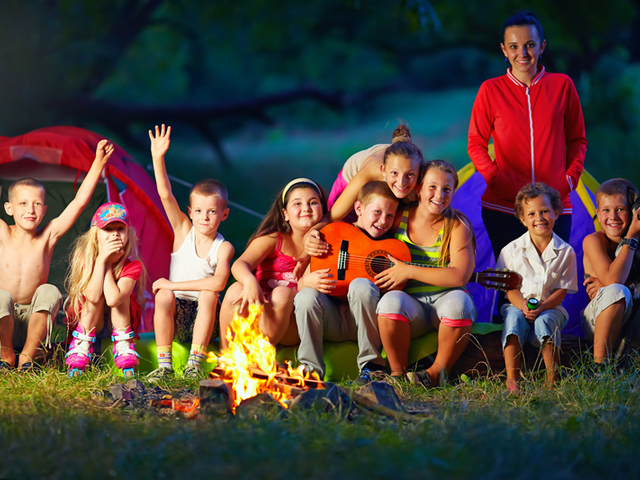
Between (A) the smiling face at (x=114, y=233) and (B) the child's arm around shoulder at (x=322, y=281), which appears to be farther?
(A) the smiling face at (x=114, y=233)

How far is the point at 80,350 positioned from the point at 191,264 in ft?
2.47

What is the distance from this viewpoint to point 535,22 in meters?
3.92

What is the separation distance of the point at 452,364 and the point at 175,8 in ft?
30.9

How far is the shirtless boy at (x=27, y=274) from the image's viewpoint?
368 centimetres

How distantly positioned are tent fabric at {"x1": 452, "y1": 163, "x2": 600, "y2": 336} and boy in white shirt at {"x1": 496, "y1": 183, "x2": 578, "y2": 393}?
3.05 ft

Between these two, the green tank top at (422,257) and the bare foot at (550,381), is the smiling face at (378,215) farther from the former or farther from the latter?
the bare foot at (550,381)

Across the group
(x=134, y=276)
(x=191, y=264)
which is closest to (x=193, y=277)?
(x=191, y=264)

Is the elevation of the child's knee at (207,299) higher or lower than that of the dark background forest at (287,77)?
lower

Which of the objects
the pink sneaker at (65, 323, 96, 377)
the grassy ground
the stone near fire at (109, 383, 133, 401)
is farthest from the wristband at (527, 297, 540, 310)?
the pink sneaker at (65, 323, 96, 377)

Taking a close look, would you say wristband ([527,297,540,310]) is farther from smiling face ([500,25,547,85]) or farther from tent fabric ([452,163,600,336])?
smiling face ([500,25,547,85])

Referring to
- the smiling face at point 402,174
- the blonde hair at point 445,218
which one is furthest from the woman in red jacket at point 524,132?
the smiling face at point 402,174

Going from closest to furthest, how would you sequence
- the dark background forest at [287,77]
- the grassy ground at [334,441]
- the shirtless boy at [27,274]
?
the grassy ground at [334,441] < the shirtless boy at [27,274] < the dark background forest at [287,77]

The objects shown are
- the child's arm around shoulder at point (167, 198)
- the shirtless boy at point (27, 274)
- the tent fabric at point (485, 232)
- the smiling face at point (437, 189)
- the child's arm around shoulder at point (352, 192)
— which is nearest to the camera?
the smiling face at point (437, 189)

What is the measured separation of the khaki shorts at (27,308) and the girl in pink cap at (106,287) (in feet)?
0.29
